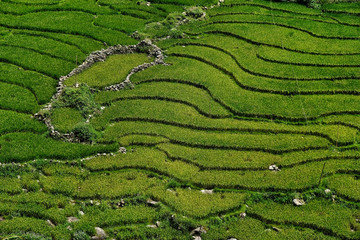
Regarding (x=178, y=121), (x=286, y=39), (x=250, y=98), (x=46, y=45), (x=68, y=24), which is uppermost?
(x=286, y=39)

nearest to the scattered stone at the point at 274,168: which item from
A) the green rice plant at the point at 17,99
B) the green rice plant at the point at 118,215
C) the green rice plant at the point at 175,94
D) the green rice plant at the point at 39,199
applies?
the green rice plant at the point at 175,94

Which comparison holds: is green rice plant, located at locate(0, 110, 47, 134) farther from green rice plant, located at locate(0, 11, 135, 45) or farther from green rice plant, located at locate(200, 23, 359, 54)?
green rice plant, located at locate(200, 23, 359, 54)

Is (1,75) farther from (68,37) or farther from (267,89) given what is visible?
(267,89)

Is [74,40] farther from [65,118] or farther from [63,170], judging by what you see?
[63,170]

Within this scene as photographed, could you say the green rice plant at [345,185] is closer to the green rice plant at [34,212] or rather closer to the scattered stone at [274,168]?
the scattered stone at [274,168]

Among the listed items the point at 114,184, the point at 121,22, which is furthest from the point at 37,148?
the point at 121,22

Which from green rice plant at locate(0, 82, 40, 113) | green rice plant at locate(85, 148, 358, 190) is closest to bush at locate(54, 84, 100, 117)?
green rice plant at locate(0, 82, 40, 113)

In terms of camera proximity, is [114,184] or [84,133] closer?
[114,184]
